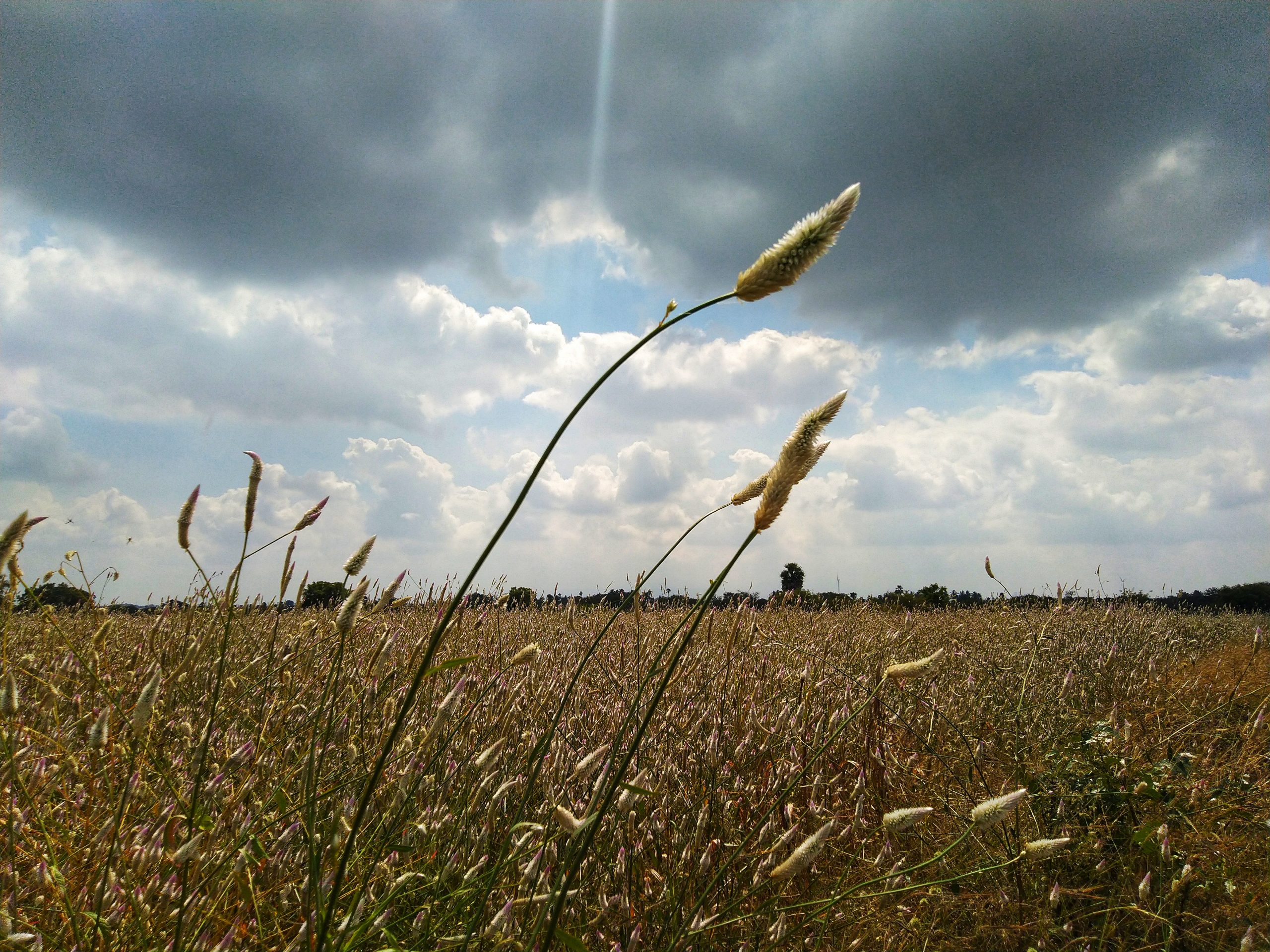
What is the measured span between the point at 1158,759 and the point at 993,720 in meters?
0.67

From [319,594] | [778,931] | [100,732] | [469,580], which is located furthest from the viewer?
[319,594]

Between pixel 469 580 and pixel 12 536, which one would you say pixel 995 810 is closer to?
pixel 469 580

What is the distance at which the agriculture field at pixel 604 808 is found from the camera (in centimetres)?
132

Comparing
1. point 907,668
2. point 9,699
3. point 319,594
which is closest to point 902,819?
point 907,668

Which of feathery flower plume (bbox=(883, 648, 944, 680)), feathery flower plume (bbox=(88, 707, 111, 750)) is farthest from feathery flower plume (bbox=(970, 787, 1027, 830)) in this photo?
feathery flower plume (bbox=(88, 707, 111, 750))

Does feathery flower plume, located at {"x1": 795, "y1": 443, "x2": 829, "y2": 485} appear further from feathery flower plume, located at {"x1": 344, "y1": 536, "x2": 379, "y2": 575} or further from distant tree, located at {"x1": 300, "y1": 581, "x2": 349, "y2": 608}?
distant tree, located at {"x1": 300, "y1": 581, "x2": 349, "y2": 608}

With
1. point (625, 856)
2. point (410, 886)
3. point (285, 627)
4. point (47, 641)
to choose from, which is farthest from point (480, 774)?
point (285, 627)

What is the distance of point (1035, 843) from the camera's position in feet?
3.76

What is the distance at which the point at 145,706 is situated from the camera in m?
1.07

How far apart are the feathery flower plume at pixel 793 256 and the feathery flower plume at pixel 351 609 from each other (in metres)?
0.81

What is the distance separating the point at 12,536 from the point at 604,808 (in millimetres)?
1086

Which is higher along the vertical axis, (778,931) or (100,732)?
(100,732)

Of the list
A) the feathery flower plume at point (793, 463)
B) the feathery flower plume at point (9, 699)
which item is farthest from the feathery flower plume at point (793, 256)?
the feathery flower plume at point (9, 699)

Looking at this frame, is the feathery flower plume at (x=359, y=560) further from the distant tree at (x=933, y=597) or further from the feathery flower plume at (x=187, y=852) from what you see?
the distant tree at (x=933, y=597)
